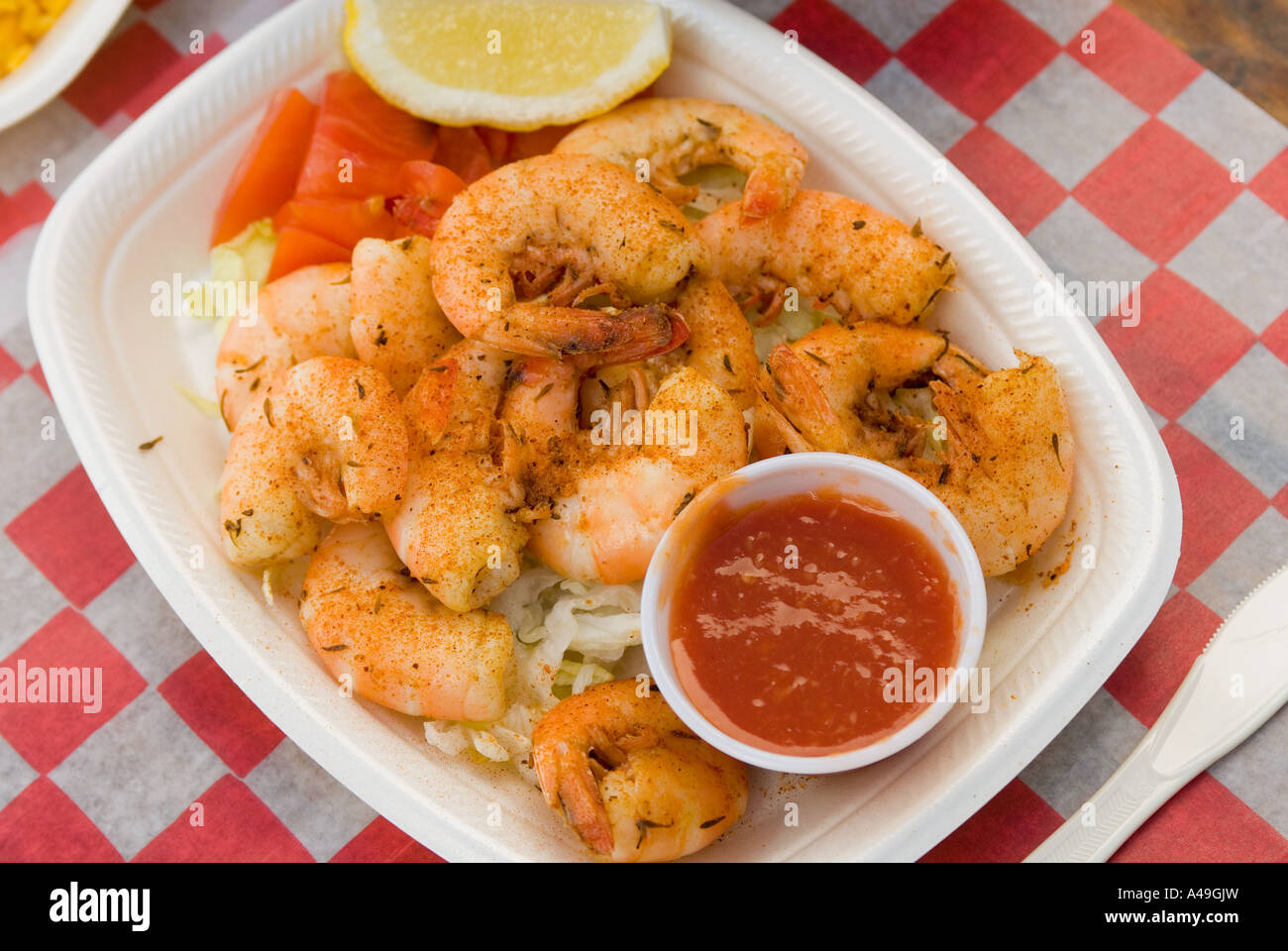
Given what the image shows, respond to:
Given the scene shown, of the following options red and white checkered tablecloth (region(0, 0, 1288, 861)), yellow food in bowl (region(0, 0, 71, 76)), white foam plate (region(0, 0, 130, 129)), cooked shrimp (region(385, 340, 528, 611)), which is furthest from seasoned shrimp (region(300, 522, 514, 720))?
yellow food in bowl (region(0, 0, 71, 76))

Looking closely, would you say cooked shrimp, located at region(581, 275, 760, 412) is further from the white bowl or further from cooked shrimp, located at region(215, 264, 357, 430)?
cooked shrimp, located at region(215, 264, 357, 430)

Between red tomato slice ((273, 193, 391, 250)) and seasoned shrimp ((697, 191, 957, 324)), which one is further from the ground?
seasoned shrimp ((697, 191, 957, 324))

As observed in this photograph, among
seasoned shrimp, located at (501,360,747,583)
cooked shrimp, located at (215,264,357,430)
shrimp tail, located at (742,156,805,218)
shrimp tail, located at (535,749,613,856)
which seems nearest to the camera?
shrimp tail, located at (535,749,613,856)

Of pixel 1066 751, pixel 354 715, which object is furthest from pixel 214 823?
pixel 1066 751

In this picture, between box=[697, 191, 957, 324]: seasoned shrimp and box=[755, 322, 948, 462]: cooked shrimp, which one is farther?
box=[697, 191, 957, 324]: seasoned shrimp

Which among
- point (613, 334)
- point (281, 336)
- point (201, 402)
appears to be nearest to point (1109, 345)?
point (613, 334)

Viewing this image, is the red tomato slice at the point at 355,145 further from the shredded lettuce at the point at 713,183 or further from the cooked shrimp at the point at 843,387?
the cooked shrimp at the point at 843,387

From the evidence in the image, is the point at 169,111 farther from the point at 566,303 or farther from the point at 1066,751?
the point at 1066,751
